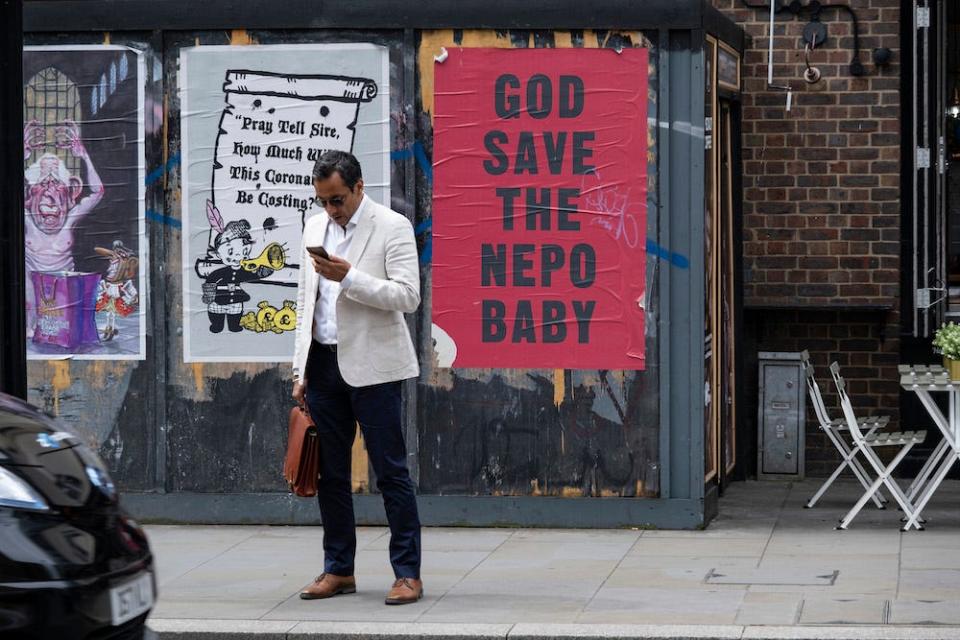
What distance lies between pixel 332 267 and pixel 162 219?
2974mm

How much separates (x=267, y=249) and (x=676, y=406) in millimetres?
2443

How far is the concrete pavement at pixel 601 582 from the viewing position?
6539 mm

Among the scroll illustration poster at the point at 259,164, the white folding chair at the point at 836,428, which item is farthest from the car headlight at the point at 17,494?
the white folding chair at the point at 836,428

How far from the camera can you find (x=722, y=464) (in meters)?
10.4

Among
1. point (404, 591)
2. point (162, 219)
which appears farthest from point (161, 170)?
point (404, 591)

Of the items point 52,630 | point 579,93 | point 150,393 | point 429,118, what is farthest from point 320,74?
point 52,630

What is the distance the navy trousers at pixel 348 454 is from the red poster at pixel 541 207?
203cm

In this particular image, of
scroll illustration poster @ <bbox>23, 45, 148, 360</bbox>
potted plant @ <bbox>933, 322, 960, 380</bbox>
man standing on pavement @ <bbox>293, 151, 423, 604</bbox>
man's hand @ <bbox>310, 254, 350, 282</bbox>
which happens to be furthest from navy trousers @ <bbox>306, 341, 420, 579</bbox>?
potted plant @ <bbox>933, 322, 960, 380</bbox>

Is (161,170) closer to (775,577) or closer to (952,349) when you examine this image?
(775,577)

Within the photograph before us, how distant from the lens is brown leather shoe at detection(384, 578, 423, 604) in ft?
23.1

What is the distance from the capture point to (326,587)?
7227mm

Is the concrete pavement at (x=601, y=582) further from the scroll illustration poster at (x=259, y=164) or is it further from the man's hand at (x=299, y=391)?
Result: the scroll illustration poster at (x=259, y=164)

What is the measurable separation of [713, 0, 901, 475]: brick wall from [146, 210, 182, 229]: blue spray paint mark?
155 inches

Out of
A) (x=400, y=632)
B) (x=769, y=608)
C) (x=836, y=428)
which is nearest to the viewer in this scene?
(x=400, y=632)
